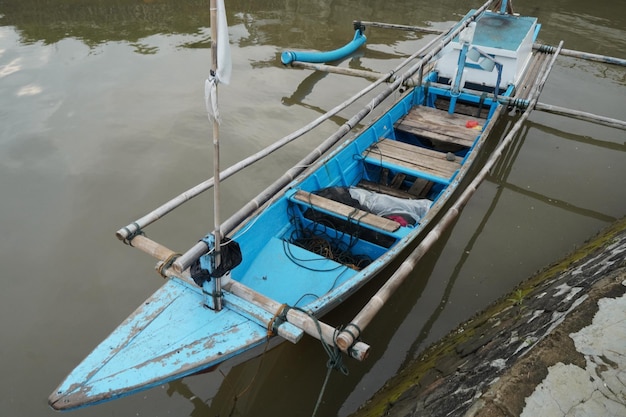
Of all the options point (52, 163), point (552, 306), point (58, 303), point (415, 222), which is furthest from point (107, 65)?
point (552, 306)

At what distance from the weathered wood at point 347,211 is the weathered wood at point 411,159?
136 centimetres

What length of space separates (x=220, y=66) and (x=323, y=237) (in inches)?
113

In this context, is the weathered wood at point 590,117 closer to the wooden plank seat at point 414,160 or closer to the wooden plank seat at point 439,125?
the wooden plank seat at point 439,125

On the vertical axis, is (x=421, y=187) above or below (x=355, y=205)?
below

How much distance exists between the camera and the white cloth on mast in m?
2.47

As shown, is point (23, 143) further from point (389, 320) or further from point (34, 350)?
point (389, 320)

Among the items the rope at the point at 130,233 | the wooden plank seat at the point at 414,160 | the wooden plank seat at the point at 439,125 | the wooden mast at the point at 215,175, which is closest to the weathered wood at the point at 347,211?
the wooden plank seat at the point at 414,160

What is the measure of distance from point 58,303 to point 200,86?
19.5ft

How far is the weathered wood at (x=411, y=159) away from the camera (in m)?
5.77

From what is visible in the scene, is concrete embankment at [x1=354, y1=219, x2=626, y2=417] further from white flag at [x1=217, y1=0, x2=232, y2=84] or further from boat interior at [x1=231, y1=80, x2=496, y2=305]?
white flag at [x1=217, y1=0, x2=232, y2=84]

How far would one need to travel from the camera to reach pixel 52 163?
6.78 meters

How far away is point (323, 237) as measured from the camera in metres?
5.08

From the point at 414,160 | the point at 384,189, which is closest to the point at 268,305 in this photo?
the point at 384,189

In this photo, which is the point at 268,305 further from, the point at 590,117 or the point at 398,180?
the point at 590,117
